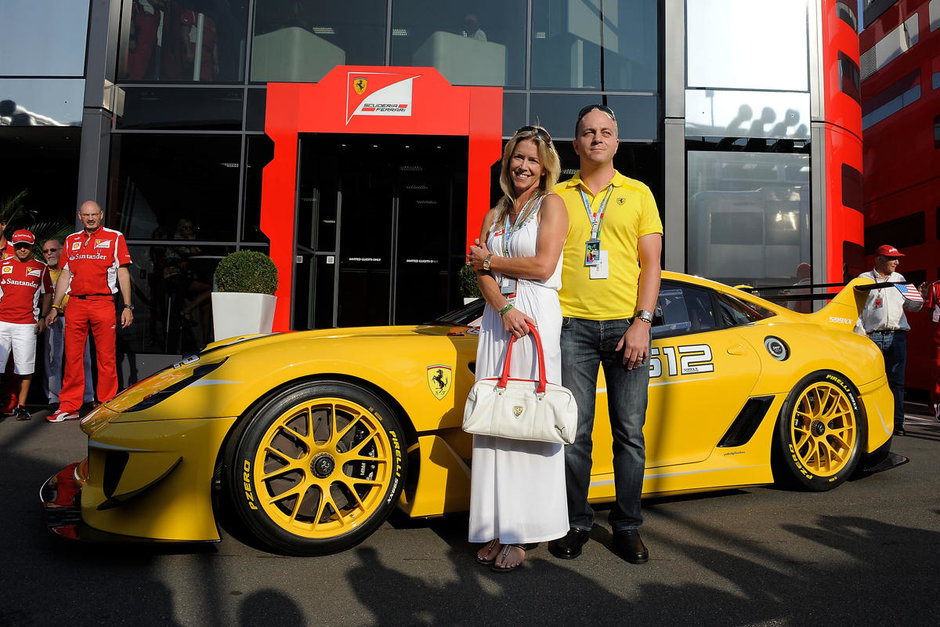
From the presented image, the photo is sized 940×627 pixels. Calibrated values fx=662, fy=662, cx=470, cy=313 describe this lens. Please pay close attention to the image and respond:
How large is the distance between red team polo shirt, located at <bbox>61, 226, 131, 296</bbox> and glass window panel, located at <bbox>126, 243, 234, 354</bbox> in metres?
3.34

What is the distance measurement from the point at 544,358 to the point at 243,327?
5.35m

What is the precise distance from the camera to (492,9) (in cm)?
991

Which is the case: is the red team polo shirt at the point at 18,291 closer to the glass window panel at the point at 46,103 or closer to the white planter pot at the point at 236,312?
the white planter pot at the point at 236,312

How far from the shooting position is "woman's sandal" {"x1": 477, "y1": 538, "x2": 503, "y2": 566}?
255 centimetres

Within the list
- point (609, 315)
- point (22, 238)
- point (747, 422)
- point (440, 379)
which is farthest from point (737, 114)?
point (22, 238)

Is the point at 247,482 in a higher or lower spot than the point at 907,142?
lower

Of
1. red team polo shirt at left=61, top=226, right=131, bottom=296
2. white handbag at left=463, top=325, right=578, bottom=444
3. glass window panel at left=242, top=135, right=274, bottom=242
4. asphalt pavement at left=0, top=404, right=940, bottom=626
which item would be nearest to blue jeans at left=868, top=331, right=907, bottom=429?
asphalt pavement at left=0, top=404, right=940, bottom=626

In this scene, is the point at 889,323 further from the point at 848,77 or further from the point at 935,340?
the point at 848,77

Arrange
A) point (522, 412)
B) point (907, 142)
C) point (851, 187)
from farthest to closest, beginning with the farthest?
point (907, 142), point (851, 187), point (522, 412)

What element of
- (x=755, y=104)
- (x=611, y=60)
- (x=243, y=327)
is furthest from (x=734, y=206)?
(x=243, y=327)

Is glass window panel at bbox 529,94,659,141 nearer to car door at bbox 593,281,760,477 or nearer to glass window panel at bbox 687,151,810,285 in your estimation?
glass window panel at bbox 687,151,810,285

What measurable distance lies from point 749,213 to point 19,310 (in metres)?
8.97

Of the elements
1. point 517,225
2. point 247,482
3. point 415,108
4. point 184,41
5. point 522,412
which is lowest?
point 247,482

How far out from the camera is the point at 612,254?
263cm
